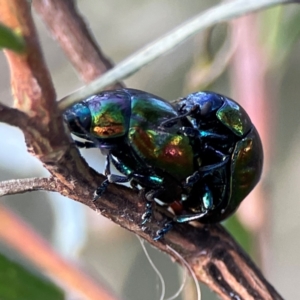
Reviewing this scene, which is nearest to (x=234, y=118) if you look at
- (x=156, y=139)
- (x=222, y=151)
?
(x=222, y=151)

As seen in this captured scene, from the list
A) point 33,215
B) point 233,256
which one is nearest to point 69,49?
point 233,256

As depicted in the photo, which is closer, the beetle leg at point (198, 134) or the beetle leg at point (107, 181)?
the beetle leg at point (107, 181)

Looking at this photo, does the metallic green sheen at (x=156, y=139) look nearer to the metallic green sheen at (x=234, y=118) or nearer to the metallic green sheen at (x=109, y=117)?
the metallic green sheen at (x=109, y=117)

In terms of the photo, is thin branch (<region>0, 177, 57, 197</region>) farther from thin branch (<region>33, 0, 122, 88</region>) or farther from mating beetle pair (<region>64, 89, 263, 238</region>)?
thin branch (<region>33, 0, 122, 88</region>)

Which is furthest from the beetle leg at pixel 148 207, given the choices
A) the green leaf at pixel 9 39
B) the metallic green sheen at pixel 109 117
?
the green leaf at pixel 9 39

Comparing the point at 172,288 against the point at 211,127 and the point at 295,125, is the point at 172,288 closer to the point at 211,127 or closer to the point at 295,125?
the point at 211,127
